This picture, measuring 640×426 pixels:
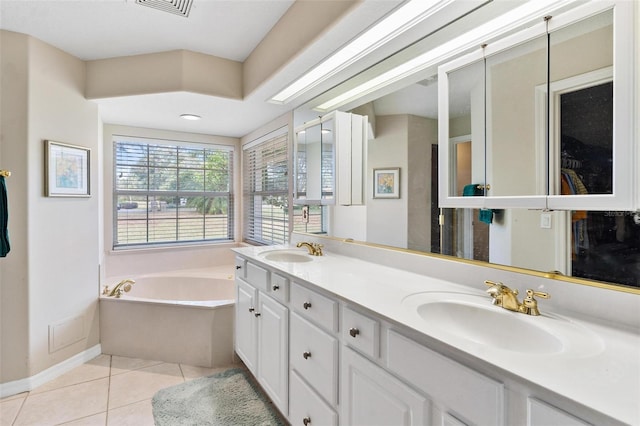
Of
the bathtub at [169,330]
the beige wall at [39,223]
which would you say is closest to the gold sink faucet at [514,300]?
the bathtub at [169,330]

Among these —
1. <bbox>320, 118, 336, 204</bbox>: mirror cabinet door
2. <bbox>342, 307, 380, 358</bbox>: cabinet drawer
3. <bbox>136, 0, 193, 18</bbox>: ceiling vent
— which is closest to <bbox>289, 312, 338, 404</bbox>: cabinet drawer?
<bbox>342, 307, 380, 358</bbox>: cabinet drawer

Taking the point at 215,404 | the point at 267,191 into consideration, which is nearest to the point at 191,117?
the point at 267,191

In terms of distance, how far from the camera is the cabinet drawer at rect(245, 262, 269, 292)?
1870 mm

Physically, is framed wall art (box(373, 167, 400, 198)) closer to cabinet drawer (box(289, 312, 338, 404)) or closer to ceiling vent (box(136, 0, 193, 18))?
cabinet drawer (box(289, 312, 338, 404))

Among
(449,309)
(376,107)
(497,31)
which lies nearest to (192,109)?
(376,107)

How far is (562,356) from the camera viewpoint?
0.75 metres

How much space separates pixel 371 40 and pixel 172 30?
135 cm

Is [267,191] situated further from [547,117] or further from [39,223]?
[547,117]

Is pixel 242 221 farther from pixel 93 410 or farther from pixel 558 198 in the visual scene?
pixel 558 198

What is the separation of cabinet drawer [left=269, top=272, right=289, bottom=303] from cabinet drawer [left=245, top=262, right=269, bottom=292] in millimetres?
86

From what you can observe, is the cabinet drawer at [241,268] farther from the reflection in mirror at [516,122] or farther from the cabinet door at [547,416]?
the cabinet door at [547,416]

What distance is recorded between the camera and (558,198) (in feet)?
3.43

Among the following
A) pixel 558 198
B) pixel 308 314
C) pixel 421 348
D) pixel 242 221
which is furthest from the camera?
pixel 242 221

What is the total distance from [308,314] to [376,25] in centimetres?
137
